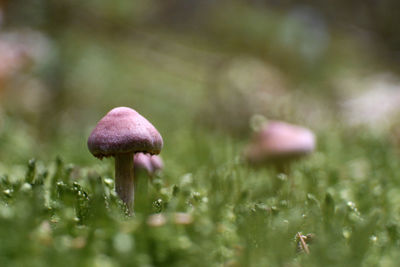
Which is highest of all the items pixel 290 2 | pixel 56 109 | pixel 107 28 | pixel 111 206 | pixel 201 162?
pixel 290 2

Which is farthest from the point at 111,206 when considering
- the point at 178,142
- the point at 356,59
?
the point at 356,59

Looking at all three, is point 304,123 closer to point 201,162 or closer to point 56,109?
point 201,162

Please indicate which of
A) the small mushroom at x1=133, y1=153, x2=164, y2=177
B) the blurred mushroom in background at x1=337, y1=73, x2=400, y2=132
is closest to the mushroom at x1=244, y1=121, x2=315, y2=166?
the small mushroom at x1=133, y1=153, x2=164, y2=177

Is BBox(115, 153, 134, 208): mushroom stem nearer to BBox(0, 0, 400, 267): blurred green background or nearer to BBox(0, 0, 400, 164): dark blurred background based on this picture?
BBox(0, 0, 400, 267): blurred green background

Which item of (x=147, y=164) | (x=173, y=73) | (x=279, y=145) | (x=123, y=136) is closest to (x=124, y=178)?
(x=123, y=136)

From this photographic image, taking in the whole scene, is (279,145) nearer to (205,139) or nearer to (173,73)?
(205,139)

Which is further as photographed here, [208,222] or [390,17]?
[390,17]

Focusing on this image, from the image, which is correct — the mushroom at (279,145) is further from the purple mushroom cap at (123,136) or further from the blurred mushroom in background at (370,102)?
the blurred mushroom in background at (370,102)
